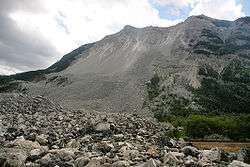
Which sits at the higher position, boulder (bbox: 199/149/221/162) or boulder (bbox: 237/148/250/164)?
boulder (bbox: 199/149/221/162)

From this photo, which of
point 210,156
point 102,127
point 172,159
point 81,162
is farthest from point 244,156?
point 102,127

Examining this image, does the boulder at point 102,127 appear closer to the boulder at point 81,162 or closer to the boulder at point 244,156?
the boulder at point 244,156

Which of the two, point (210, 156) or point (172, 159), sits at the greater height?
point (172, 159)

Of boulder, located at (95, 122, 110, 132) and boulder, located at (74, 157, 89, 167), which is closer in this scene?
boulder, located at (74, 157, 89, 167)

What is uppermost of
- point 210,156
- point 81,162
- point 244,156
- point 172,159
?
point 81,162

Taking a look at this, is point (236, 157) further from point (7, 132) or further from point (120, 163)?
point (7, 132)

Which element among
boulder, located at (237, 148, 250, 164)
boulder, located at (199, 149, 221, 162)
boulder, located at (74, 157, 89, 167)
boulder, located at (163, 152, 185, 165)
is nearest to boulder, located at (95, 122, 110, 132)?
boulder, located at (237, 148, 250, 164)

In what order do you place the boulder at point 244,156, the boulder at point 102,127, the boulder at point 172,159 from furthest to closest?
the boulder at point 102,127 < the boulder at point 244,156 < the boulder at point 172,159

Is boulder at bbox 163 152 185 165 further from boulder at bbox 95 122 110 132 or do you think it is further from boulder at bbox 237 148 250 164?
boulder at bbox 95 122 110 132

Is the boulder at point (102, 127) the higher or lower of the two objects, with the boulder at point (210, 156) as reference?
higher

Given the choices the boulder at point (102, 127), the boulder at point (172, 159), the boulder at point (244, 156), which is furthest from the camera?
the boulder at point (102, 127)

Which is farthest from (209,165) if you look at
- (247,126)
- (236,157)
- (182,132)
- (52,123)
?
(247,126)

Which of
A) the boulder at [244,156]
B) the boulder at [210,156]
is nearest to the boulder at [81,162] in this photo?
the boulder at [210,156]

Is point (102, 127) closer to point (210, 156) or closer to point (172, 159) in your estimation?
point (210, 156)
